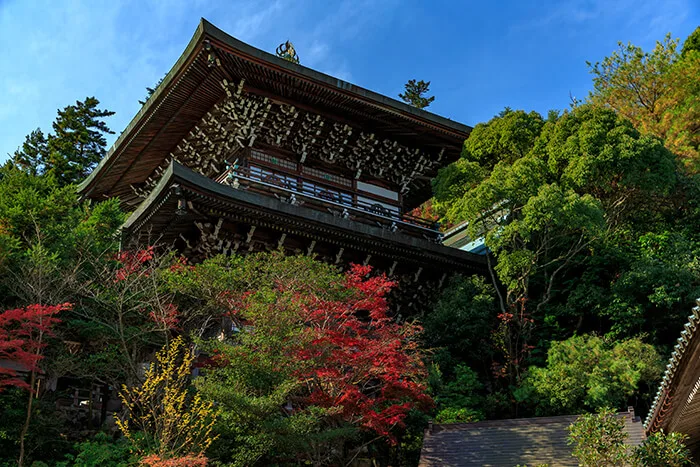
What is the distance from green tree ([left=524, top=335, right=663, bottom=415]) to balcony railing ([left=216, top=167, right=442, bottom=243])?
5527 mm

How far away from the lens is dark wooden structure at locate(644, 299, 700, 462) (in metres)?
6.80

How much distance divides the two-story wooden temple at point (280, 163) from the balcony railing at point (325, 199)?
0.04 meters

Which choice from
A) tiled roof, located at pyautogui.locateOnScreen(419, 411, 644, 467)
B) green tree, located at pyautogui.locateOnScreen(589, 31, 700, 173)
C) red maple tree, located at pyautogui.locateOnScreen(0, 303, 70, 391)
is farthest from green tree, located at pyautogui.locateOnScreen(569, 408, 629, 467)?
green tree, located at pyautogui.locateOnScreen(589, 31, 700, 173)

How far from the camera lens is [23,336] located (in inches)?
439

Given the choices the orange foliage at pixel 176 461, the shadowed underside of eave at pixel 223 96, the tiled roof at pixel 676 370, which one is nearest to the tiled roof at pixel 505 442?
the tiled roof at pixel 676 370

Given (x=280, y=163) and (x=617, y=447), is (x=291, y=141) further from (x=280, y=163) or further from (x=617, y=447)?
(x=617, y=447)

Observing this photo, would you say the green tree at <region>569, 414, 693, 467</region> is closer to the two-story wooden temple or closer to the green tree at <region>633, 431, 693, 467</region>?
the green tree at <region>633, 431, 693, 467</region>

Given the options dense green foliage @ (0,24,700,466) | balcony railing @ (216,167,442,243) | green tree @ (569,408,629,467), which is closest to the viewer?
green tree @ (569,408,629,467)

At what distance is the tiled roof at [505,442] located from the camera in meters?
10.4

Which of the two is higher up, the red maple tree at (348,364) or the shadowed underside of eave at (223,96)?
the shadowed underside of eave at (223,96)

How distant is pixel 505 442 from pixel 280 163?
9.65m

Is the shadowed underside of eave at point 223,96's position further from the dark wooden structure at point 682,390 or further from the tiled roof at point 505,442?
the dark wooden structure at point 682,390

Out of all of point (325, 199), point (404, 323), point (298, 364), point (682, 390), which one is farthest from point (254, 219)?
point (682, 390)

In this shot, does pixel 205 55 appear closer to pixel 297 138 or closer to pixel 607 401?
pixel 297 138
